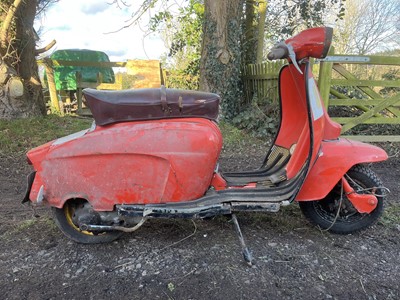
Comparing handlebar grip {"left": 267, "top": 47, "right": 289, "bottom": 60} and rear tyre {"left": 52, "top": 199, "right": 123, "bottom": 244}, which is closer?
handlebar grip {"left": 267, "top": 47, "right": 289, "bottom": 60}

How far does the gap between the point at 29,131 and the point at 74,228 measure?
3.92 m

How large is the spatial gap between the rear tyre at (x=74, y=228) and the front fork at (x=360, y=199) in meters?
1.88

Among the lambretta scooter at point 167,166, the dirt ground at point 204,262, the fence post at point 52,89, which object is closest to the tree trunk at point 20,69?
the fence post at point 52,89

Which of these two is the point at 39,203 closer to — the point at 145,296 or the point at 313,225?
the point at 145,296

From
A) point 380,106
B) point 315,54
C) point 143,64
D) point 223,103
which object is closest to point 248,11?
point 223,103

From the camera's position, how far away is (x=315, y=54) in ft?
8.48

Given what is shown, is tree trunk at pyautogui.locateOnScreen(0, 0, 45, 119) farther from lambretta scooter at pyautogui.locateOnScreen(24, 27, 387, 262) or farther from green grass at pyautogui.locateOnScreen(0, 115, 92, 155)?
lambretta scooter at pyautogui.locateOnScreen(24, 27, 387, 262)

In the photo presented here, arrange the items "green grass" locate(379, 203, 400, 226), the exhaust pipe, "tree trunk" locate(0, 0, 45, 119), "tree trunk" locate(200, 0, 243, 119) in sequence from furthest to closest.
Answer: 1. "tree trunk" locate(200, 0, 243, 119)
2. "tree trunk" locate(0, 0, 45, 119)
3. "green grass" locate(379, 203, 400, 226)
4. the exhaust pipe

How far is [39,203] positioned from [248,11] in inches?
297

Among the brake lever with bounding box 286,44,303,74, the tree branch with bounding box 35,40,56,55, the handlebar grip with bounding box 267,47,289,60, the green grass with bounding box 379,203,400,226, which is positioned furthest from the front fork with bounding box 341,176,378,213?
the tree branch with bounding box 35,40,56,55

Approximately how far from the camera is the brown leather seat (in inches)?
101

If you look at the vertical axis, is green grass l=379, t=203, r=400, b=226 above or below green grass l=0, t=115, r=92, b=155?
below

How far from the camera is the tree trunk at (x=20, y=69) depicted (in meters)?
6.20

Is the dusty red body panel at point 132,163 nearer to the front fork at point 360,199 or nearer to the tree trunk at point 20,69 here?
the front fork at point 360,199
